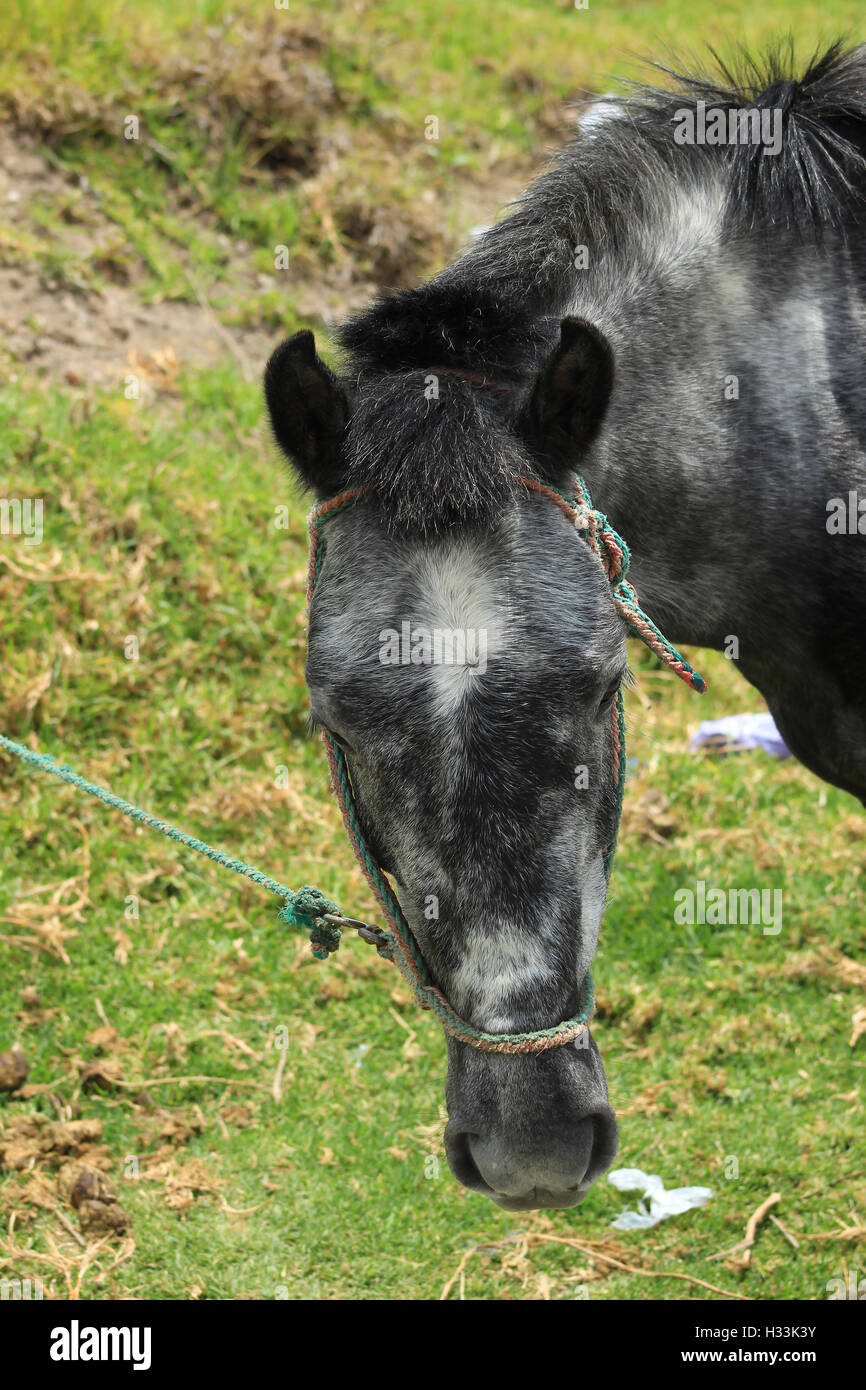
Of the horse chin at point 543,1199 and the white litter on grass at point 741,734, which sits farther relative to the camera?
the white litter on grass at point 741,734

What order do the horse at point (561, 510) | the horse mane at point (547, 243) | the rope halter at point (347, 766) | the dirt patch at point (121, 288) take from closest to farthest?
the horse at point (561, 510)
the horse mane at point (547, 243)
the rope halter at point (347, 766)
the dirt patch at point (121, 288)

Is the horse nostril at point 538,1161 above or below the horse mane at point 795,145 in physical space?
below

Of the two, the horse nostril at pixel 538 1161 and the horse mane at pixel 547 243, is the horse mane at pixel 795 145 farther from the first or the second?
the horse nostril at pixel 538 1161

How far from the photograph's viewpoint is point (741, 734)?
6.96 meters

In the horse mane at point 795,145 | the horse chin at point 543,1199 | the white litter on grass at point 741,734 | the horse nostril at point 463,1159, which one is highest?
the horse mane at point 795,145

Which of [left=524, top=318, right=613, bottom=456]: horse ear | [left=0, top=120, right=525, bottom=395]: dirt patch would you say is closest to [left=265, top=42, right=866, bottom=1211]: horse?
[left=524, top=318, right=613, bottom=456]: horse ear

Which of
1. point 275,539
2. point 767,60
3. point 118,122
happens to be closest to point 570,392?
point 767,60

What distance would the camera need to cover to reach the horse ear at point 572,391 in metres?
2.82

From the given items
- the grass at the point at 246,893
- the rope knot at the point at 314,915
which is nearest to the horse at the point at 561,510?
the rope knot at the point at 314,915

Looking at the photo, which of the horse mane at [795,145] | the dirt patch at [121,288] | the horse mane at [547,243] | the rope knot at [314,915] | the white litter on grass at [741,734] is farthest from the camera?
the dirt patch at [121,288]

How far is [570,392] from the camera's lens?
2.92 metres

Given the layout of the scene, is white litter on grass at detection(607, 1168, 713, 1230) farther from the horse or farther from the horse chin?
the horse chin

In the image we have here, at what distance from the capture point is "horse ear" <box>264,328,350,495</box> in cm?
287

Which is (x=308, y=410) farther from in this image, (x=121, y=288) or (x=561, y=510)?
(x=121, y=288)
